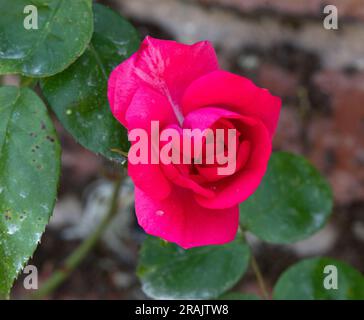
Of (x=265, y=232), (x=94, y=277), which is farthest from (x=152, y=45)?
(x=94, y=277)

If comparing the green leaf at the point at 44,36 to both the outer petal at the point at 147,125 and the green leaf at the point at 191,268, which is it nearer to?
the outer petal at the point at 147,125

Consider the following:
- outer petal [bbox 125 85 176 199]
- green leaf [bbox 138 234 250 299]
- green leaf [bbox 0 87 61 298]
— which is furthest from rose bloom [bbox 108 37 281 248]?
green leaf [bbox 138 234 250 299]

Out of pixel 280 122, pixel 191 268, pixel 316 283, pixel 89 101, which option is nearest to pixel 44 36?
pixel 89 101

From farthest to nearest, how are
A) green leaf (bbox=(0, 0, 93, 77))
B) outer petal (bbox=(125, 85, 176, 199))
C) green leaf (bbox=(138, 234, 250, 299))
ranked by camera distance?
green leaf (bbox=(138, 234, 250, 299)), green leaf (bbox=(0, 0, 93, 77)), outer petal (bbox=(125, 85, 176, 199))

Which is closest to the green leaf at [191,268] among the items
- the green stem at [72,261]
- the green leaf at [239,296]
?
the green leaf at [239,296]

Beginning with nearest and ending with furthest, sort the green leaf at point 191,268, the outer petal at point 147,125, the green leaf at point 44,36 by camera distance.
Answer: the outer petal at point 147,125
the green leaf at point 44,36
the green leaf at point 191,268

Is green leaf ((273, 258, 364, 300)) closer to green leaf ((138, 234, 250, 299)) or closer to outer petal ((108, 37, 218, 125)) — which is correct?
green leaf ((138, 234, 250, 299))
